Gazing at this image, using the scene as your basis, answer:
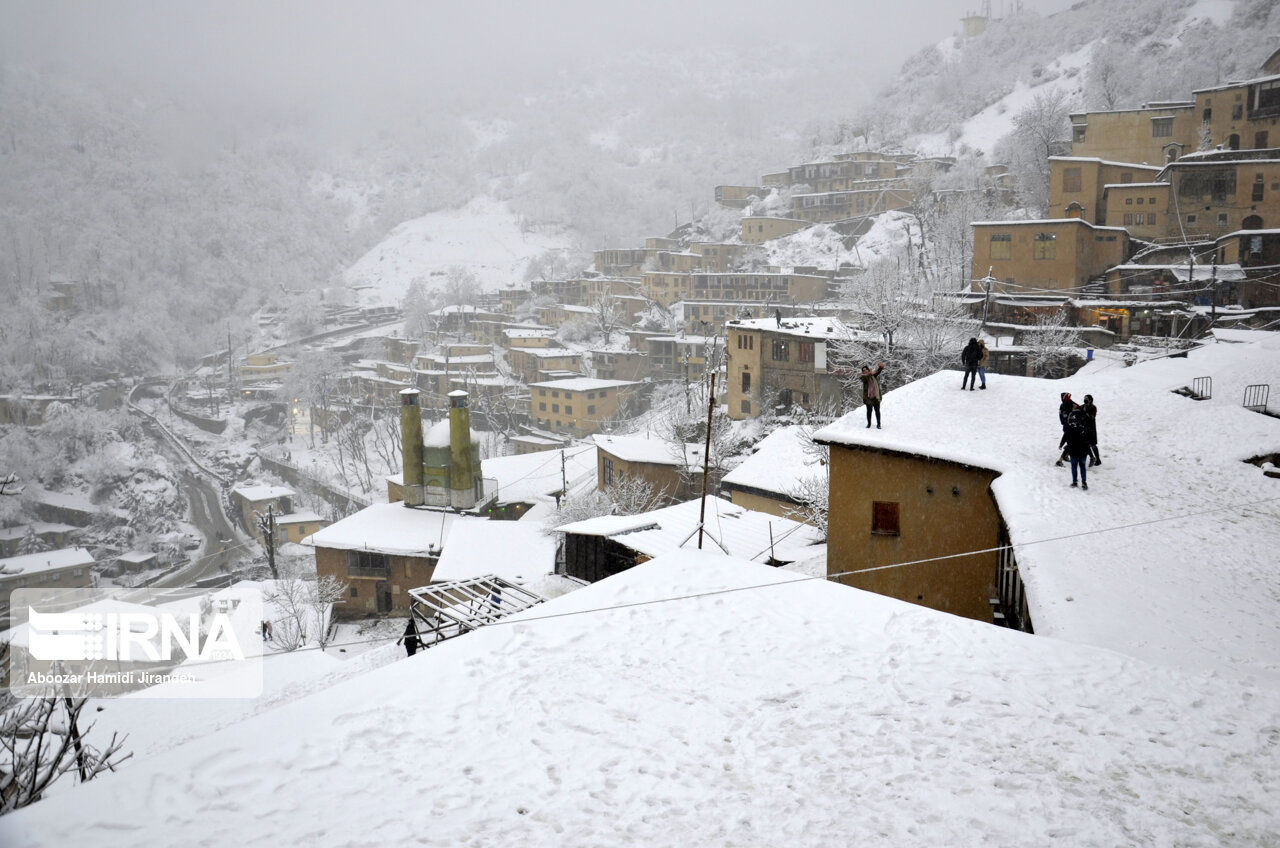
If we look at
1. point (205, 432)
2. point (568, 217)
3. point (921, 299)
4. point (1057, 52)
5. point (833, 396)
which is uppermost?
point (1057, 52)

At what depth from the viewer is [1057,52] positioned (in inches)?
3543

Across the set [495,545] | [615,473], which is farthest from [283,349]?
[495,545]

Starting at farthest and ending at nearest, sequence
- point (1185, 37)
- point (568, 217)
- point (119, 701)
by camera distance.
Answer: point (568, 217)
point (1185, 37)
point (119, 701)

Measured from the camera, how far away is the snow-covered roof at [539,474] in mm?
35812

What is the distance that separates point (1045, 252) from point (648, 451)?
20.4 meters

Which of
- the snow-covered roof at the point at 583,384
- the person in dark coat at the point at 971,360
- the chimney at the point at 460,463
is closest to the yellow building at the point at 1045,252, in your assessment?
the person in dark coat at the point at 971,360

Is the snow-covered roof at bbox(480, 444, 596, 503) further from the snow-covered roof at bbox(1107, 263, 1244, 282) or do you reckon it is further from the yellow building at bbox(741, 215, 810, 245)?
the yellow building at bbox(741, 215, 810, 245)

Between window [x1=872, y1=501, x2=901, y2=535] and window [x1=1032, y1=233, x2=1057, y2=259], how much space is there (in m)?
27.6

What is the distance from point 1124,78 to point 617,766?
289 feet

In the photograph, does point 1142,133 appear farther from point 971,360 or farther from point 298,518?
point 298,518

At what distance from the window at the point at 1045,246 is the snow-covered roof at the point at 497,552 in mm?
26013

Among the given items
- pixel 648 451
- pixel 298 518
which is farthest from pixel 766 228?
pixel 298 518

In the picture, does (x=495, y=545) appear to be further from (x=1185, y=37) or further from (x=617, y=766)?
(x=1185, y=37)

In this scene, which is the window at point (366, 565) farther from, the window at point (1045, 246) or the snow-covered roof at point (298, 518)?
the window at point (1045, 246)
